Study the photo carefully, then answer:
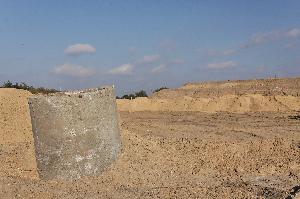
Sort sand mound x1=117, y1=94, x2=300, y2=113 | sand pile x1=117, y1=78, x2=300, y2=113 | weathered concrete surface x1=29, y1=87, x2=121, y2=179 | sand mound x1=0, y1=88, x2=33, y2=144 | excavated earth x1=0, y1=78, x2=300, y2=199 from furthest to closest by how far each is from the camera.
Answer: sand pile x1=117, y1=78, x2=300, y2=113
sand mound x1=117, y1=94, x2=300, y2=113
sand mound x1=0, y1=88, x2=33, y2=144
weathered concrete surface x1=29, y1=87, x2=121, y2=179
excavated earth x1=0, y1=78, x2=300, y2=199

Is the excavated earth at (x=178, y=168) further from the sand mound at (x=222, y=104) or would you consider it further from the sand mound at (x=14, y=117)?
the sand mound at (x=222, y=104)

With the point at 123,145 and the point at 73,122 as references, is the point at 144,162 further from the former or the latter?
the point at 73,122

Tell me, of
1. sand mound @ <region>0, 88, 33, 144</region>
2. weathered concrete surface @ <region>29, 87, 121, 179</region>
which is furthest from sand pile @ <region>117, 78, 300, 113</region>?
weathered concrete surface @ <region>29, 87, 121, 179</region>

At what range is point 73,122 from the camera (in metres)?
7.62

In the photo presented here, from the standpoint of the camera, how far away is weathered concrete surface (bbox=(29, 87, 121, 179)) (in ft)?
25.0

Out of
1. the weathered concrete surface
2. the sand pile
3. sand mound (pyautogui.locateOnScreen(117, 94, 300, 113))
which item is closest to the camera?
the weathered concrete surface

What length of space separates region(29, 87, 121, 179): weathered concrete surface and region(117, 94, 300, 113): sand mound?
13259 millimetres

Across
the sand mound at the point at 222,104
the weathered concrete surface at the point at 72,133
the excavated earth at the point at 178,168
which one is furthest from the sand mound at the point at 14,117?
the sand mound at the point at 222,104

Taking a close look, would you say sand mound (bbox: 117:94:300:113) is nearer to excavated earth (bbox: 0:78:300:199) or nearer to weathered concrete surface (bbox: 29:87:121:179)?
excavated earth (bbox: 0:78:300:199)

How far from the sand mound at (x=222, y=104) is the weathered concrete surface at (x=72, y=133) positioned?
13259 mm

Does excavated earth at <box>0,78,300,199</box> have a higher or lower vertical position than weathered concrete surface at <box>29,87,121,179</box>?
lower

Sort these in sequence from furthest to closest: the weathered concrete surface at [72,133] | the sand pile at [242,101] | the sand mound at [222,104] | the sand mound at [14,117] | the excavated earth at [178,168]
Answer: the sand pile at [242,101]
the sand mound at [222,104]
the sand mound at [14,117]
the weathered concrete surface at [72,133]
the excavated earth at [178,168]

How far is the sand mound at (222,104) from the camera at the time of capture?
20203 millimetres

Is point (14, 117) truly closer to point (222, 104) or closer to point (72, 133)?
point (72, 133)
